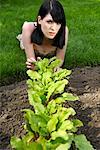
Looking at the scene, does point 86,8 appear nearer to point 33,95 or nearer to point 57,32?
point 57,32

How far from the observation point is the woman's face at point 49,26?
3.47 metres

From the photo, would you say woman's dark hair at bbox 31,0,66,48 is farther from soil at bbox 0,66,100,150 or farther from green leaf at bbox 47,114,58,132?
green leaf at bbox 47,114,58,132

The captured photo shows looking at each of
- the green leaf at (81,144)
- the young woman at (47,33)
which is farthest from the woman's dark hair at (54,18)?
the green leaf at (81,144)

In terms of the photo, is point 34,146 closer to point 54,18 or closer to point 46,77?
point 46,77

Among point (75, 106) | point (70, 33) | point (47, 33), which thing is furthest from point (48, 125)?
point (70, 33)

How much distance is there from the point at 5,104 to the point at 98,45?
73.2 inches

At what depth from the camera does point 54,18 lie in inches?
136

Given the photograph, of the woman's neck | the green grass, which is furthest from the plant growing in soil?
the green grass

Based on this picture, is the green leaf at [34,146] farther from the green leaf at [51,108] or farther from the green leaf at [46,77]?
the green leaf at [46,77]

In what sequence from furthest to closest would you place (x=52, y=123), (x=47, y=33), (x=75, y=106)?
(x=47, y=33) → (x=75, y=106) → (x=52, y=123)

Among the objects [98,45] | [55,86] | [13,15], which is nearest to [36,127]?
[55,86]

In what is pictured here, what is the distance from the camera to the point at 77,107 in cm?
340

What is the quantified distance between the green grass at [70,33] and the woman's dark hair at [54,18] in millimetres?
588

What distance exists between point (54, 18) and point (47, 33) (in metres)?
0.15
